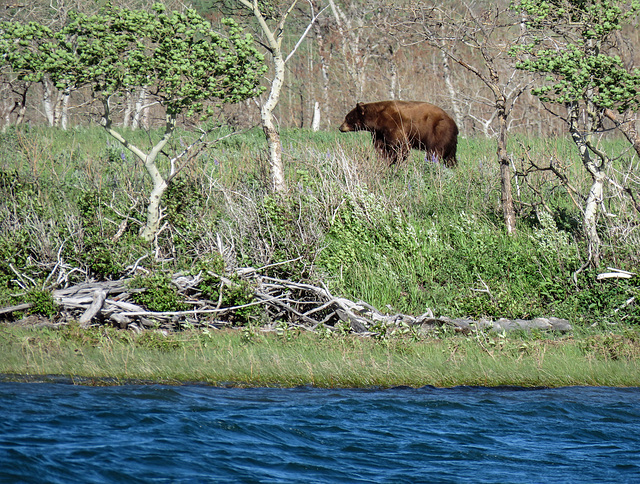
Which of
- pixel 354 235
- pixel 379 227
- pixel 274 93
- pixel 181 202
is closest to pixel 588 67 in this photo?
pixel 379 227

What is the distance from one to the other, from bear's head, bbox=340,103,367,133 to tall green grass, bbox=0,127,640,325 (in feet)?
7.03

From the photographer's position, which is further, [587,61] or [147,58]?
[147,58]

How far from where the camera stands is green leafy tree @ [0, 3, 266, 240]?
417 inches

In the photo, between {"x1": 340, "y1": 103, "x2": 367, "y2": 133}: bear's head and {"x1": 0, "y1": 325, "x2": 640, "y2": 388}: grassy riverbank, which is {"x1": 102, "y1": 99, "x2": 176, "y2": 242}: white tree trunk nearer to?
{"x1": 0, "y1": 325, "x2": 640, "y2": 388}: grassy riverbank

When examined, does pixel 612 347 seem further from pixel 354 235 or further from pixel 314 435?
pixel 354 235

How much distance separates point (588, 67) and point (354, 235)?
4272 mm

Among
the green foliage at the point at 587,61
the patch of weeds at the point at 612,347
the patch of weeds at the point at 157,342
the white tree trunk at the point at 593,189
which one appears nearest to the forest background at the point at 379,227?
the white tree trunk at the point at 593,189

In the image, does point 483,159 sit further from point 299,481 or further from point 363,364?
point 299,481

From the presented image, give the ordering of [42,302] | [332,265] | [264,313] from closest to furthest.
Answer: [42,302]
[264,313]
[332,265]

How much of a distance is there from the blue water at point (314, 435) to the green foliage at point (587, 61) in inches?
165

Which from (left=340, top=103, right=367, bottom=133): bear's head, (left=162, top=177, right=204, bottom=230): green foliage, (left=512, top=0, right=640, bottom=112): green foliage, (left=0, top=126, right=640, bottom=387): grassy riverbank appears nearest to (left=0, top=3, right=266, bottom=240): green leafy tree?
(left=162, top=177, right=204, bottom=230): green foliage

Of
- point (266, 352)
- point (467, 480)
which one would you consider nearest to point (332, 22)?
point (266, 352)

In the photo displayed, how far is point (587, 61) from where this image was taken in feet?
34.0

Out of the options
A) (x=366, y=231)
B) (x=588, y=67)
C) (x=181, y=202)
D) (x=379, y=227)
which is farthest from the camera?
(x=181, y=202)
